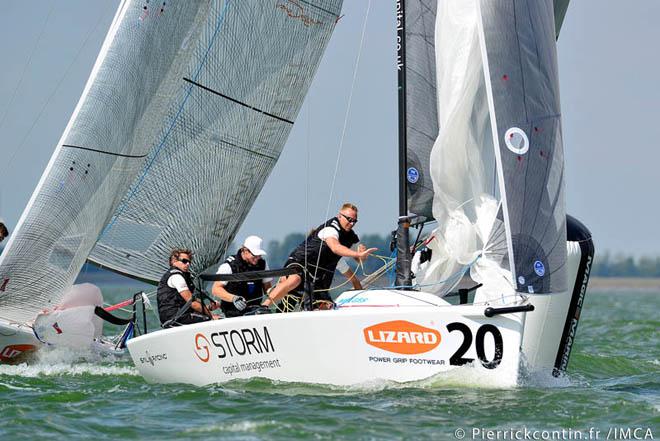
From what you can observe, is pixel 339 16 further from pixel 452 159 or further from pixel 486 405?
pixel 486 405

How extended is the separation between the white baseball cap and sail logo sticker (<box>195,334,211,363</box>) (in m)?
0.99

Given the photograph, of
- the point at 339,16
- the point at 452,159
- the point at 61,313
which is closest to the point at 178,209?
the point at 61,313

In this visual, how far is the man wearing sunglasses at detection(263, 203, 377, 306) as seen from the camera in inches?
380

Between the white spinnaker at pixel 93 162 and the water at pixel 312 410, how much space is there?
1095mm

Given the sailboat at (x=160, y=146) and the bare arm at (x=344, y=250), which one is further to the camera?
the sailboat at (x=160, y=146)

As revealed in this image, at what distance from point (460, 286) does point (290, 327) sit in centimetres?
139

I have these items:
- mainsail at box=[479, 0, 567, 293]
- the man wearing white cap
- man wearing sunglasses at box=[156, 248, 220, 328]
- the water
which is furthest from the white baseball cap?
mainsail at box=[479, 0, 567, 293]

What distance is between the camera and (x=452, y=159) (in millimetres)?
9484

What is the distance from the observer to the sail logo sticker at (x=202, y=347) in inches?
372

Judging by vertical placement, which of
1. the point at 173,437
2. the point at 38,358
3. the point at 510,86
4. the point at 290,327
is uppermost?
the point at 510,86

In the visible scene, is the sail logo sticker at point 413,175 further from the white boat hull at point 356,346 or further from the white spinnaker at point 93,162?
the white spinnaker at point 93,162

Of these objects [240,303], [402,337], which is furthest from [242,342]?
[402,337]

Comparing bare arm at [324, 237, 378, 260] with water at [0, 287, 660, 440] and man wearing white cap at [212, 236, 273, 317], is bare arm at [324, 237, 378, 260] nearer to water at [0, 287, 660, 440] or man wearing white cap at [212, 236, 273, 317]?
man wearing white cap at [212, 236, 273, 317]

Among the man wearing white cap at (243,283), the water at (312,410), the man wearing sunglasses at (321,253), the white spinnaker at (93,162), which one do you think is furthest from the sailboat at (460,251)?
the white spinnaker at (93,162)
